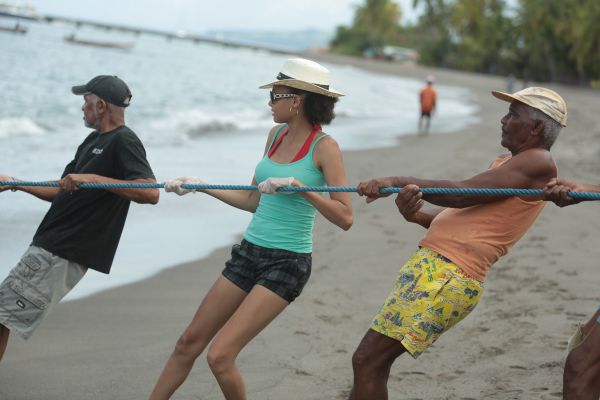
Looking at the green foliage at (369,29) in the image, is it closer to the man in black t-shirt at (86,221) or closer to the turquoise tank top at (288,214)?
the man in black t-shirt at (86,221)

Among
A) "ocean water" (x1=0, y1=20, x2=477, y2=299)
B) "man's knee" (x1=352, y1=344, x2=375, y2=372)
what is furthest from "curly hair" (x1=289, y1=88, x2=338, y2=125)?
"ocean water" (x1=0, y1=20, x2=477, y2=299)

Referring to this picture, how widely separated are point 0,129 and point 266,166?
16407mm

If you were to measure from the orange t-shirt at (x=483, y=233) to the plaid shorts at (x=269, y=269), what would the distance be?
0.66 m

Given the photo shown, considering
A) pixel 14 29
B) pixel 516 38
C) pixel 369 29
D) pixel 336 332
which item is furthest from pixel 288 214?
pixel 369 29

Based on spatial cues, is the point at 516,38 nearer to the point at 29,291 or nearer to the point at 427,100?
the point at 427,100

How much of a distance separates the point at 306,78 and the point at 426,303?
1.22 metres

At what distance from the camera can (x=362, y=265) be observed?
7.99 metres

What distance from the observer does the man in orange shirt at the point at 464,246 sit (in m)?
3.56

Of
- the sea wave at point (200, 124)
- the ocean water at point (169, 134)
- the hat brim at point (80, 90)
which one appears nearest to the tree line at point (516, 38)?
the ocean water at point (169, 134)

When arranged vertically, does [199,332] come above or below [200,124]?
above

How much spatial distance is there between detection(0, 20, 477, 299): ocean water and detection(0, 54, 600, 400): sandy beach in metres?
0.79

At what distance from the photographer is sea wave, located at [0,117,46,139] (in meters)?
18.9

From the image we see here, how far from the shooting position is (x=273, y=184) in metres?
3.85

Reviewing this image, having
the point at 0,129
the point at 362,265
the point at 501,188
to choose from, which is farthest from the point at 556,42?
the point at 501,188
